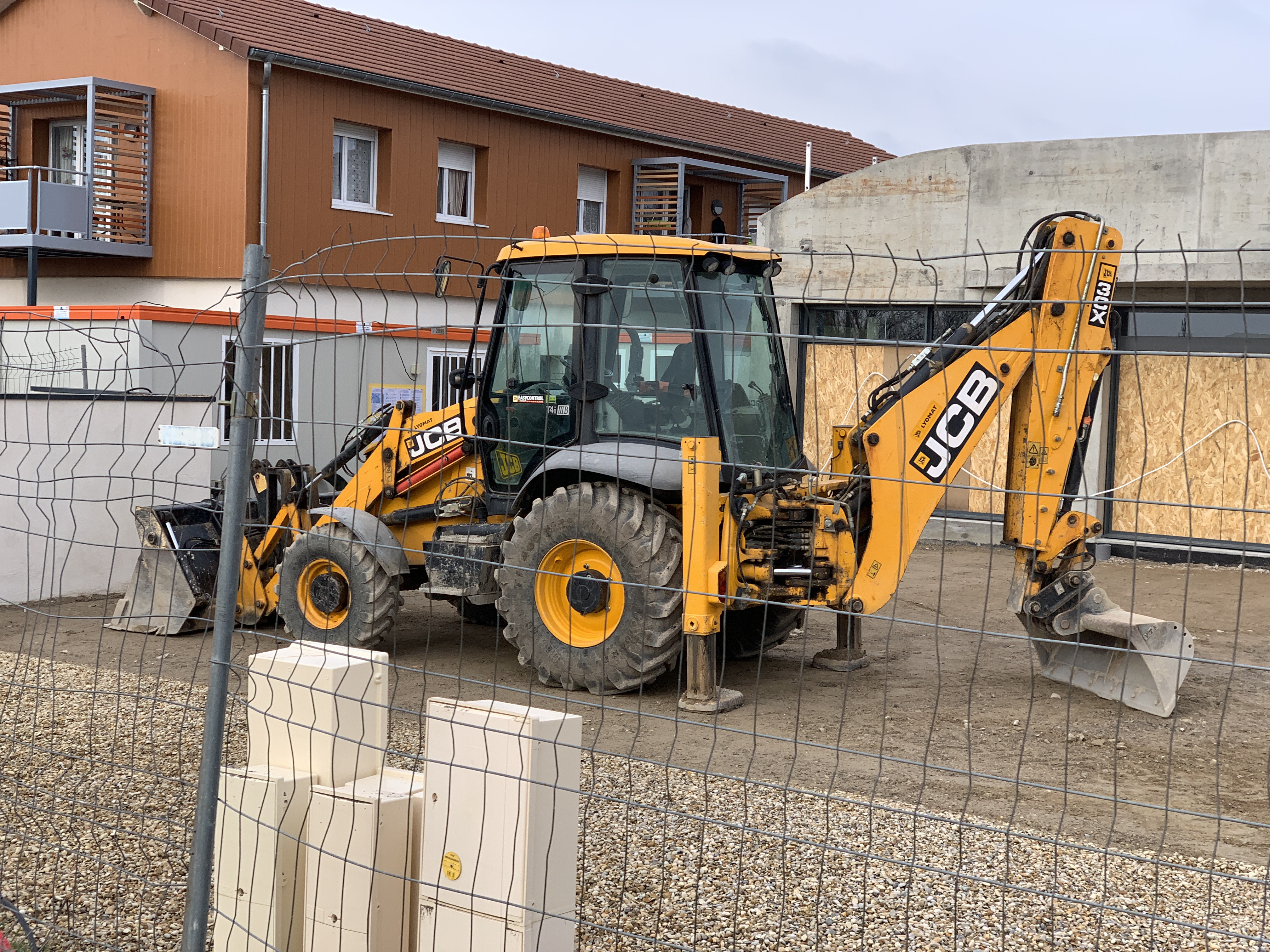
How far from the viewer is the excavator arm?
20.7 feet

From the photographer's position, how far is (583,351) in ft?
20.3

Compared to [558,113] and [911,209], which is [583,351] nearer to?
[911,209]

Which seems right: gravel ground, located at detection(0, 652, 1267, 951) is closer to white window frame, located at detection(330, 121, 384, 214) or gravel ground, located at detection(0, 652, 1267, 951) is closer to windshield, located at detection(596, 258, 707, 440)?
windshield, located at detection(596, 258, 707, 440)

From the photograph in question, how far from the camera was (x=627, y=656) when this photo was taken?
6543mm

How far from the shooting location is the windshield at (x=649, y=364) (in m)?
6.52

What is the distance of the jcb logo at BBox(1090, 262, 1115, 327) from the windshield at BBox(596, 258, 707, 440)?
2.01m

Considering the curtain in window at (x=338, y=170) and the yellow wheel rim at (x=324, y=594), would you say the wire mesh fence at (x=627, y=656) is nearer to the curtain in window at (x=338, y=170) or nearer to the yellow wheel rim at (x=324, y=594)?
the yellow wheel rim at (x=324, y=594)

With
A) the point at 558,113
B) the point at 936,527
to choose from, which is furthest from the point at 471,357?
the point at 558,113

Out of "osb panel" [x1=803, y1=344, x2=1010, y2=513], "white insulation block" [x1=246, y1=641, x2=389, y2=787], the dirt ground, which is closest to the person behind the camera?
"white insulation block" [x1=246, y1=641, x2=389, y2=787]

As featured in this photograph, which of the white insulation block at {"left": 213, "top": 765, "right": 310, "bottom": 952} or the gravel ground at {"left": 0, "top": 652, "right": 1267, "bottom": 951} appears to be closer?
the white insulation block at {"left": 213, "top": 765, "right": 310, "bottom": 952}

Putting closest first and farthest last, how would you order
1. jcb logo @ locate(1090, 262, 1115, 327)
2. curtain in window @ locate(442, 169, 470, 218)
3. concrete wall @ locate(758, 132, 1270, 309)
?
jcb logo @ locate(1090, 262, 1115, 327) < concrete wall @ locate(758, 132, 1270, 309) < curtain in window @ locate(442, 169, 470, 218)

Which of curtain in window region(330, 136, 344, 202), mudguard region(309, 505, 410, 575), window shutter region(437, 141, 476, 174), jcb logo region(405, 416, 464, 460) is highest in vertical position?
window shutter region(437, 141, 476, 174)

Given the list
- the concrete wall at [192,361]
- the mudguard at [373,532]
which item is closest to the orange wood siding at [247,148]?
the concrete wall at [192,361]

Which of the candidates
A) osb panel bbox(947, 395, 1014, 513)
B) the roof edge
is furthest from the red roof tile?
osb panel bbox(947, 395, 1014, 513)
